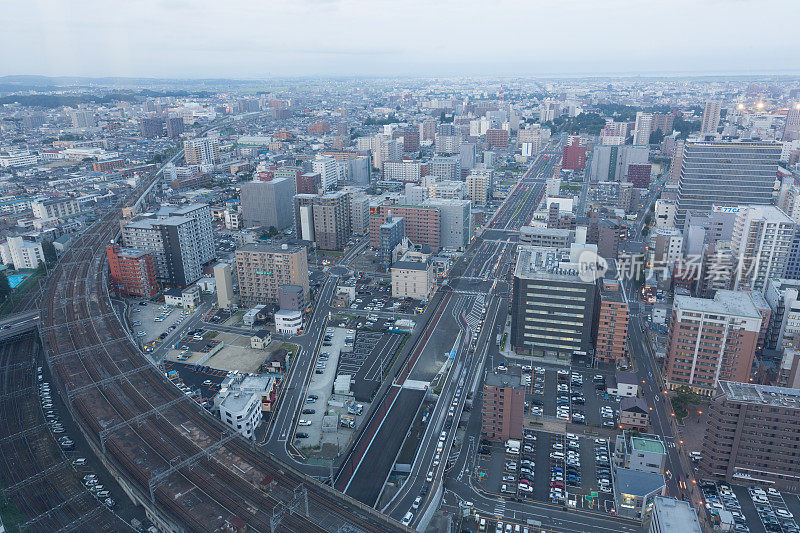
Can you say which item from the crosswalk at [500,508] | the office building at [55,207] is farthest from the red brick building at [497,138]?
the crosswalk at [500,508]

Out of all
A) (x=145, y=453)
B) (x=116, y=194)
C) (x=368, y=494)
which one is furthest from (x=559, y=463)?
(x=116, y=194)

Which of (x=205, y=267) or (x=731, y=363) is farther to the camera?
(x=205, y=267)

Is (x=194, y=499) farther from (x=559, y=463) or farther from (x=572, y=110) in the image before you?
(x=572, y=110)

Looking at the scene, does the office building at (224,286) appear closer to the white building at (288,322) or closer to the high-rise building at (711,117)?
the white building at (288,322)

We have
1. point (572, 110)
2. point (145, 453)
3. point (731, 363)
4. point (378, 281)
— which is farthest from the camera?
point (572, 110)

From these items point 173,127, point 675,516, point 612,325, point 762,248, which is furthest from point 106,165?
point 675,516

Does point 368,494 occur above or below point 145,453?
below
